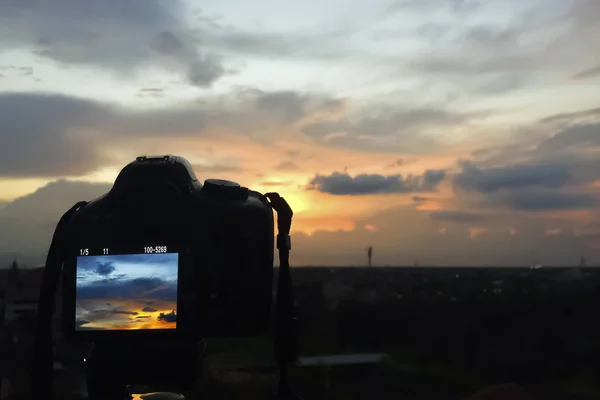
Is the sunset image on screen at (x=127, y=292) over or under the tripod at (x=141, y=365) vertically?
over

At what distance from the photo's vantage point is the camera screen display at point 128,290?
5.02 feet

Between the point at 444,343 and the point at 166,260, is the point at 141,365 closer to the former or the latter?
the point at 166,260

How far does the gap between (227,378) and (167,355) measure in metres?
2.97

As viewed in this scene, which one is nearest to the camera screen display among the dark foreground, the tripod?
the tripod

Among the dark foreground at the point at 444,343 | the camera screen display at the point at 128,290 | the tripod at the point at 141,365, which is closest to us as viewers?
the camera screen display at the point at 128,290

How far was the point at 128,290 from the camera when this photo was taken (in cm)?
152

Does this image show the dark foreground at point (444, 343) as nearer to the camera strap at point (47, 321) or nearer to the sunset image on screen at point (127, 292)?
the camera strap at point (47, 321)

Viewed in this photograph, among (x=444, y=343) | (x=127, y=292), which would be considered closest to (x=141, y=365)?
(x=127, y=292)

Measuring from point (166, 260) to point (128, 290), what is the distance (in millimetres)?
113

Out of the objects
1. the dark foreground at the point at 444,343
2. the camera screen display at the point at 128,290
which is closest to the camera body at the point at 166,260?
the camera screen display at the point at 128,290

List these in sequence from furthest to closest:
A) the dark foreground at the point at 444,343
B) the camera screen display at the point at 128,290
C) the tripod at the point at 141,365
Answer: the dark foreground at the point at 444,343, the tripod at the point at 141,365, the camera screen display at the point at 128,290

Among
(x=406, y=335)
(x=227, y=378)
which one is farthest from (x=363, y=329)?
(x=227, y=378)

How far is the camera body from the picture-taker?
1543mm

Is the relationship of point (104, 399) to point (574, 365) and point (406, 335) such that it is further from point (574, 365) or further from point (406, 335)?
point (406, 335)
